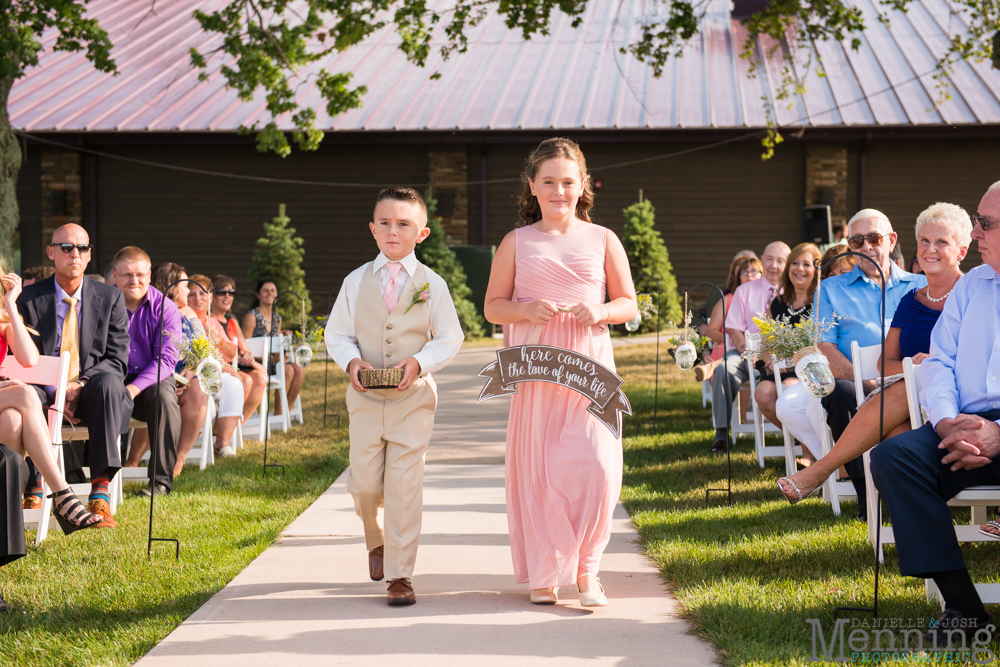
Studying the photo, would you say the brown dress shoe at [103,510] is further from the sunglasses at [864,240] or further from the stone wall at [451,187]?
the stone wall at [451,187]

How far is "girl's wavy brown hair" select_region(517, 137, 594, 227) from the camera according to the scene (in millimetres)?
4176

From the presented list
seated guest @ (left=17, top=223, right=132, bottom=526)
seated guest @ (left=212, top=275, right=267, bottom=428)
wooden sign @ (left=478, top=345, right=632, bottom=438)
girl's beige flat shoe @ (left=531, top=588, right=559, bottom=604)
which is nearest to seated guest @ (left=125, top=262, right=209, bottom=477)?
seated guest @ (left=17, top=223, right=132, bottom=526)

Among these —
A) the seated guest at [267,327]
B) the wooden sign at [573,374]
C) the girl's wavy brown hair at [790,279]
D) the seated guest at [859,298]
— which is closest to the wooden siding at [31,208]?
the seated guest at [267,327]

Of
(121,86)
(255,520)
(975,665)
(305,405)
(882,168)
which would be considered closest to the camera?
(975,665)

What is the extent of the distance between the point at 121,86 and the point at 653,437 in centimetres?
1711

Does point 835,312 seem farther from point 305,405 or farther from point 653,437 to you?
point 305,405

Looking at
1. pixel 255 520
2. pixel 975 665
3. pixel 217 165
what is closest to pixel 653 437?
pixel 255 520

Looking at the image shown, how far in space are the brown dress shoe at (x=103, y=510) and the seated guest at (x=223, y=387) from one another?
2.34 meters

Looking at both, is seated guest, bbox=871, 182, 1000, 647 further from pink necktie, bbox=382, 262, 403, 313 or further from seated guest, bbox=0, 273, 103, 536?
seated guest, bbox=0, 273, 103, 536

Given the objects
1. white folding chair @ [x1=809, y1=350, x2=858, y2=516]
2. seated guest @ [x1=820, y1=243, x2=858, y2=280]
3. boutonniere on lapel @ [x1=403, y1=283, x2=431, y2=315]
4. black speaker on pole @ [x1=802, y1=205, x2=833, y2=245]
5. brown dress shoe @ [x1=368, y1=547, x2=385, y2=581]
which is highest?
black speaker on pole @ [x1=802, y1=205, x2=833, y2=245]

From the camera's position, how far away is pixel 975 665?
3244 millimetres

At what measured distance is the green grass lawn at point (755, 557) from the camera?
12.0 feet

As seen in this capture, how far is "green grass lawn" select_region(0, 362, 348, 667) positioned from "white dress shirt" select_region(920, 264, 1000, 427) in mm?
3394

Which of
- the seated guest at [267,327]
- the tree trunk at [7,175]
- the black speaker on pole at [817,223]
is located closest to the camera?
the seated guest at [267,327]
